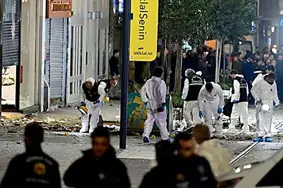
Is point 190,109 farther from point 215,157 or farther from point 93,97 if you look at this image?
point 215,157

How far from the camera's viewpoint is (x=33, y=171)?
830 cm

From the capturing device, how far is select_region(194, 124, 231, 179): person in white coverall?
9664mm

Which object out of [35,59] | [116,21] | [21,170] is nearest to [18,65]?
[35,59]

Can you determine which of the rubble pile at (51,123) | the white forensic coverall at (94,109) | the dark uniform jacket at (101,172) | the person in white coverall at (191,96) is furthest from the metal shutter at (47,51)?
the dark uniform jacket at (101,172)

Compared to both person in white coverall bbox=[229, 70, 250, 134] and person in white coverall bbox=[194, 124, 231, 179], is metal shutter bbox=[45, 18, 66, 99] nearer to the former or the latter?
person in white coverall bbox=[229, 70, 250, 134]

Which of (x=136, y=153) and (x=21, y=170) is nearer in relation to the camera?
(x=21, y=170)

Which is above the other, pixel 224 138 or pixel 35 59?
pixel 35 59

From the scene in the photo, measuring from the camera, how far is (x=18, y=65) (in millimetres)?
25891

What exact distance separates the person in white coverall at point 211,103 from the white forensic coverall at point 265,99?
96 cm

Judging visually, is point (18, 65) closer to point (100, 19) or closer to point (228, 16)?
point (100, 19)

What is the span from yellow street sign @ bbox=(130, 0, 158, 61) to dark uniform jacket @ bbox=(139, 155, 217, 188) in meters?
10.7

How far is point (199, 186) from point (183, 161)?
268 mm

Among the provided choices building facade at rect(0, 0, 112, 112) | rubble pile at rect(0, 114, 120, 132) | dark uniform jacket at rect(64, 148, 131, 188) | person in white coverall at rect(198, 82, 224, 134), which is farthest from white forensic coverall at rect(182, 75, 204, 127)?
dark uniform jacket at rect(64, 148, 131, 188)

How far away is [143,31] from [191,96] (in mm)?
3791
